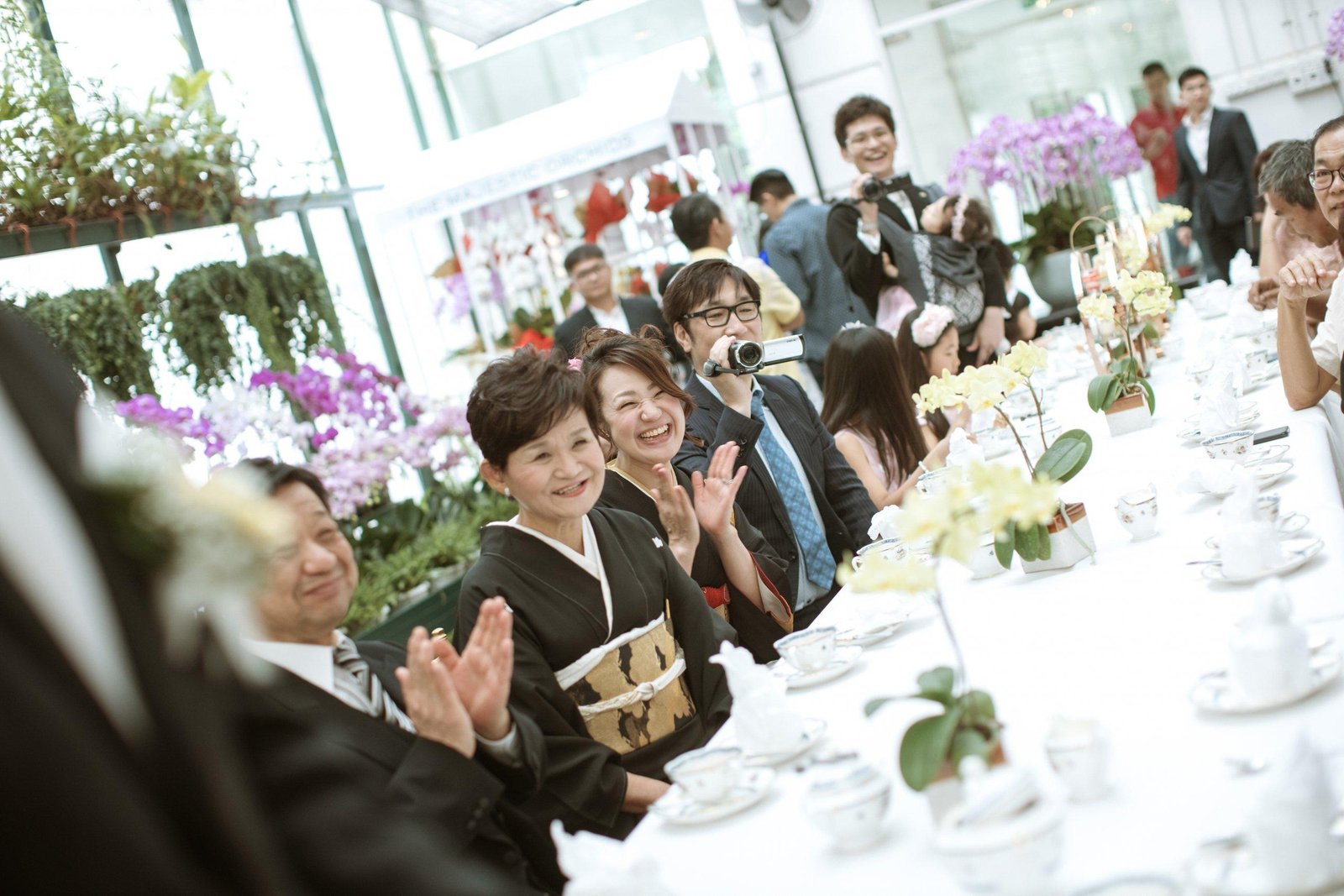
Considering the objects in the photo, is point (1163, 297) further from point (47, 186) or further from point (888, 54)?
point (888, 54)

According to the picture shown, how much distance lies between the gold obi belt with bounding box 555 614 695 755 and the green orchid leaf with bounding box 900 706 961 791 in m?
0.93

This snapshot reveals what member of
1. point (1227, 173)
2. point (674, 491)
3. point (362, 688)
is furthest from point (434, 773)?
point (1227, 173)

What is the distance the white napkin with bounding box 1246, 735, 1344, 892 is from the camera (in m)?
0.94

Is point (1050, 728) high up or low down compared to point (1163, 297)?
down

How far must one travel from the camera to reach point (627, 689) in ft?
6.98

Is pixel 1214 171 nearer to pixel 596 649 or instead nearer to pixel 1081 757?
pixel 596 649

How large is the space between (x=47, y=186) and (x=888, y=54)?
20.7ft

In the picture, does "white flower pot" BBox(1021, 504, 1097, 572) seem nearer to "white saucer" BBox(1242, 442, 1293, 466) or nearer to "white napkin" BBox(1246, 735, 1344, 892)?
"white saucer" BBox(1242, 442, 1293, 466)

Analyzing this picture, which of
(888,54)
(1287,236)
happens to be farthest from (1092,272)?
(888,54)

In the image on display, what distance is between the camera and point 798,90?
29.0 feet

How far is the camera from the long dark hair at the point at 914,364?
4.16 m

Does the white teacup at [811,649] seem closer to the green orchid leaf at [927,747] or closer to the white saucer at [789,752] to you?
the white saucer at [789,752]

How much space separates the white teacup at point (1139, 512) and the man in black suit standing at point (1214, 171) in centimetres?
530

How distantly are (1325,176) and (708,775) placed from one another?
220 centimetres
